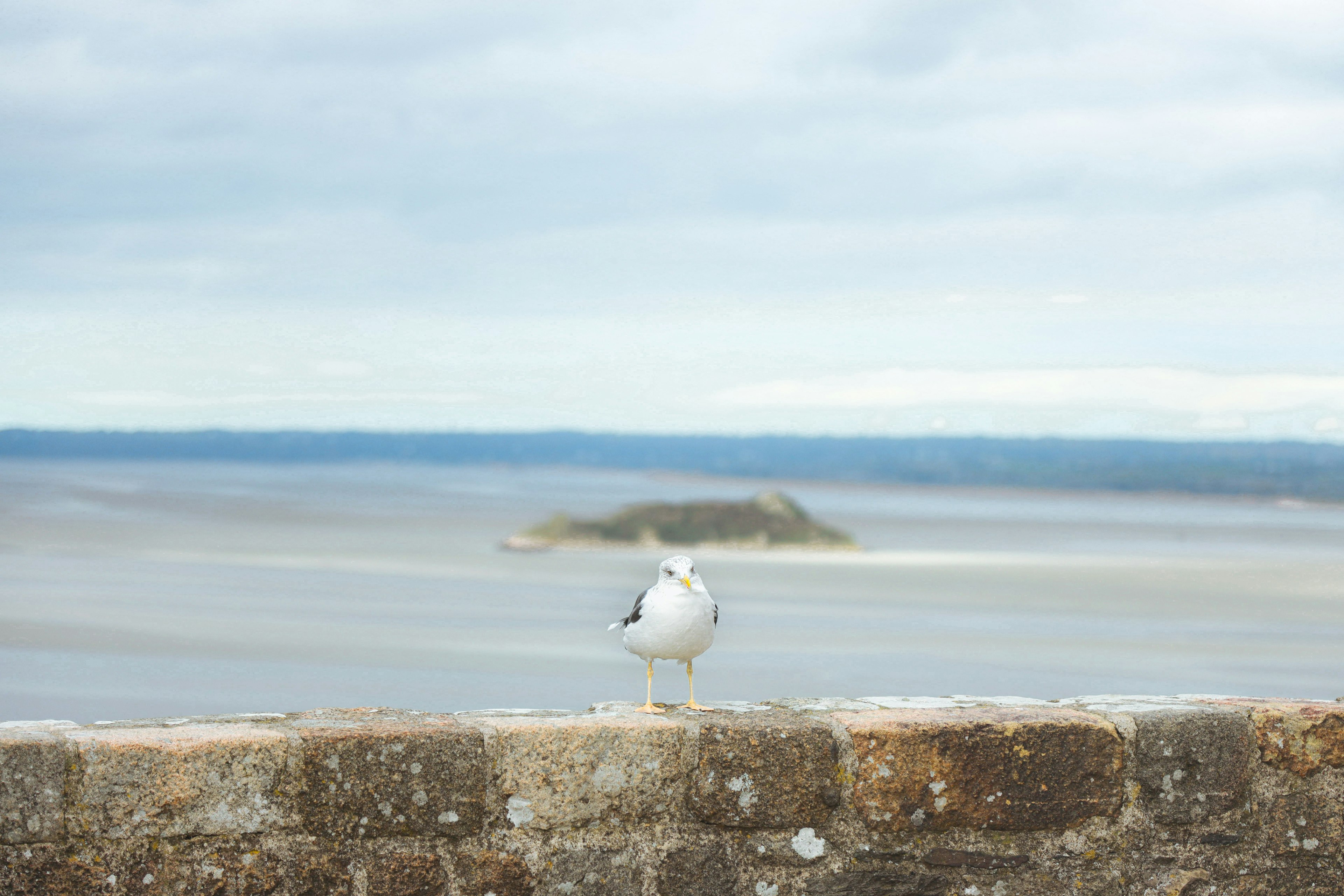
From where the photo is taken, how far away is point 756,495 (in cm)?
10162

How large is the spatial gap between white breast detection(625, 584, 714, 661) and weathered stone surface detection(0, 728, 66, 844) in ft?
5.19

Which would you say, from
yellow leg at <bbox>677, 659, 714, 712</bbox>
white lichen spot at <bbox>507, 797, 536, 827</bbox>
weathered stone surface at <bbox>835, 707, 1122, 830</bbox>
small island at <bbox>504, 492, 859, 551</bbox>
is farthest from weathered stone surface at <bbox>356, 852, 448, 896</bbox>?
small island at <bbox>504, 492, 859, 551</bbox>

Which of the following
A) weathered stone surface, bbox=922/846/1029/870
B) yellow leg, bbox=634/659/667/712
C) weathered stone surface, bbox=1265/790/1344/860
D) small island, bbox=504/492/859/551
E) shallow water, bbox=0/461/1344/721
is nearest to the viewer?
weathered stone surface, bbox=922/846/1029/870

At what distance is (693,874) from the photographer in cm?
337

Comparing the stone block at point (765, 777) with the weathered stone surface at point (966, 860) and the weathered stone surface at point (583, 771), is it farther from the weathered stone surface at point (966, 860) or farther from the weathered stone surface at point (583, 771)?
the weathered stone surface at point (966, 860)

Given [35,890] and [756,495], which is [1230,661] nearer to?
[756,495]

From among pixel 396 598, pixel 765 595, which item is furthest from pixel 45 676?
pixel 765 595

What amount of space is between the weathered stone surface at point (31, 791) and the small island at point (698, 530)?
74056mm

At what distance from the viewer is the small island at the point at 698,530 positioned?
80.6 meters

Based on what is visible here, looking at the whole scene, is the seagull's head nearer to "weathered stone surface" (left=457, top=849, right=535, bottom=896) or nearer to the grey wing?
the grey wing

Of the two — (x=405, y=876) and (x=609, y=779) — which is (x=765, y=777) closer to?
(x=609, y=779)

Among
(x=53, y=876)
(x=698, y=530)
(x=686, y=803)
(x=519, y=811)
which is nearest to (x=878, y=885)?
(x=686, y=803)

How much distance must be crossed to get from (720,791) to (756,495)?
323 feet

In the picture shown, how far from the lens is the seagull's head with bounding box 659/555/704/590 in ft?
12.6
